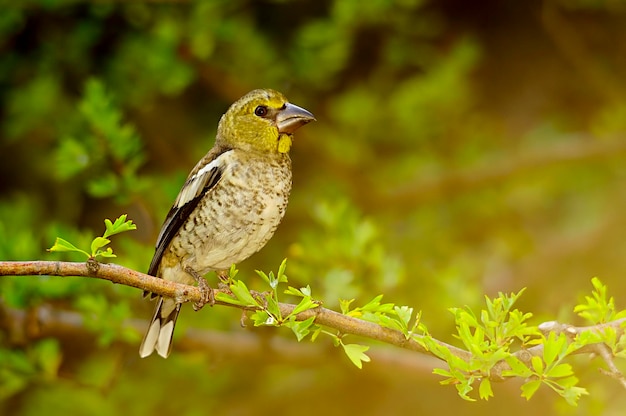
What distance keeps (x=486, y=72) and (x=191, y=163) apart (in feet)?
7.27

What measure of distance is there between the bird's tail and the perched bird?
27cm

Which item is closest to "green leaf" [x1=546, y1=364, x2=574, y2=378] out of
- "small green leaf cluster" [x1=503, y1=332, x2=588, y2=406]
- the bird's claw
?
"small green leaf cluster" [x1=503, y1=332, x2=588, y2=406]

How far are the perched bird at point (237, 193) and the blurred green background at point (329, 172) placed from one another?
1.14 feet

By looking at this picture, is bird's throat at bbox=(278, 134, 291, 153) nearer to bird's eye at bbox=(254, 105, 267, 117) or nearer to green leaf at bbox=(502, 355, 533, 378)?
bird's eye at bbox=(254, 105, 267, 117)

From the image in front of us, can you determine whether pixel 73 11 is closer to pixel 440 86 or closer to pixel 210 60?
pixel 210 60

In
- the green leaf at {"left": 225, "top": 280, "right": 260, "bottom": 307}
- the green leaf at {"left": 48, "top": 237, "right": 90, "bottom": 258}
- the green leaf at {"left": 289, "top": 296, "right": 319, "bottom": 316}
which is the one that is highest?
the green leaf at {"left": 48, "top": 237, "right": 90, "bottom": 258}

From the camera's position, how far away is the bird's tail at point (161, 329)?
122 inches

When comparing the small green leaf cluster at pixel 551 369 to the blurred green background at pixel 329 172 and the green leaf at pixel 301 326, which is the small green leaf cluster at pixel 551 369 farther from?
the blurred green background at pixel 329 172

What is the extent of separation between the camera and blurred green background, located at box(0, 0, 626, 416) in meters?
3.60

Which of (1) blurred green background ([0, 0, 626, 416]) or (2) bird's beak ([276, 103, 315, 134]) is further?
(1) blurred green background ([0, 0, 626, 416])

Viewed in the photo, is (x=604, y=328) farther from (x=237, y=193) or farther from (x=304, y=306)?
(x=237, y=193)

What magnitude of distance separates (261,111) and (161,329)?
3.07 ft

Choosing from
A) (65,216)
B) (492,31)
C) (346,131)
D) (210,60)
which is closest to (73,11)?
(210,60)

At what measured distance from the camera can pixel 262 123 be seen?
2.88 meters
